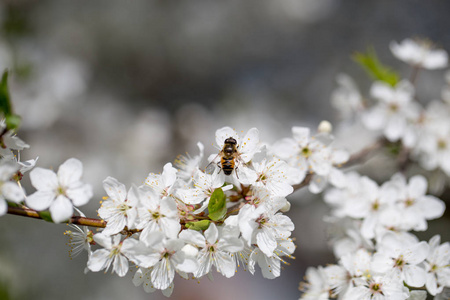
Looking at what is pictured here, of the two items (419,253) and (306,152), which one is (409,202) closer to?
(419,253)

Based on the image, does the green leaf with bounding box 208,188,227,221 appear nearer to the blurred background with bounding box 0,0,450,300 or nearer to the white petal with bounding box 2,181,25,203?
the white petal with bounding box 2,181,25,203

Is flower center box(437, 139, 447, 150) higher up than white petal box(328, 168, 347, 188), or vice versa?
flower center box(437, 139, 447, 150)

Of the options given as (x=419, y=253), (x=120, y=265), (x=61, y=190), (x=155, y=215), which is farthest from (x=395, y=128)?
(x=61, y=190)

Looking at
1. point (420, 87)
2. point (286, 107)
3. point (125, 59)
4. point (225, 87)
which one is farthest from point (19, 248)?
point (420, 87)

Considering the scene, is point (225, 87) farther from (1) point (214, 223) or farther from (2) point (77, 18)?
(1) point (214, 223)

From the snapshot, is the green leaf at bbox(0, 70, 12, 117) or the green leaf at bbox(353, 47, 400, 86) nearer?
the green leaf at bbox(0, 70, 12, 117)

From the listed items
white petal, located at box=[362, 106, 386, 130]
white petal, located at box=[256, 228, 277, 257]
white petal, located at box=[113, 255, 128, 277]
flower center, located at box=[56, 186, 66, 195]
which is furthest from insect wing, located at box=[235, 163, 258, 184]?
white petal, located at box=[362, 106, 386, 130]
